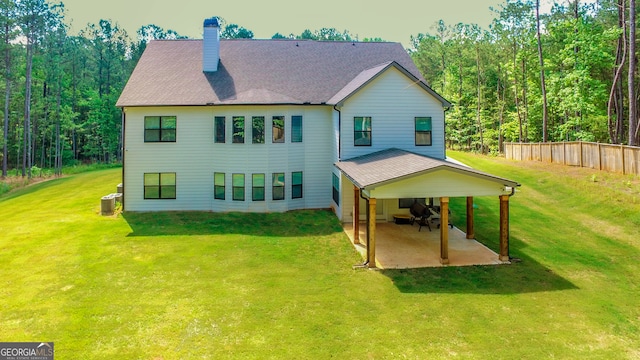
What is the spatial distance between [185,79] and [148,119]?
136 inches

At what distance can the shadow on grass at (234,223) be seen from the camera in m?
17.6

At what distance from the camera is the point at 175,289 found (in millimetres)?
11664

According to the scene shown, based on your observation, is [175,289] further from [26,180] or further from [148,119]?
[26,180]

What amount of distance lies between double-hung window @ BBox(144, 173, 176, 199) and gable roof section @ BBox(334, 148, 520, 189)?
9473 mm

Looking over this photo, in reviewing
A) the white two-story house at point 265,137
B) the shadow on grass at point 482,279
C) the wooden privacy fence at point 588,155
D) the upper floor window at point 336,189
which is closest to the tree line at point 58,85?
the white two-story house at point 265,137

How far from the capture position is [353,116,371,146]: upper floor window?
1934 centimetres

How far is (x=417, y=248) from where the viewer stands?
604 inches

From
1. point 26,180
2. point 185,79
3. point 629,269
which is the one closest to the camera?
point 629,269

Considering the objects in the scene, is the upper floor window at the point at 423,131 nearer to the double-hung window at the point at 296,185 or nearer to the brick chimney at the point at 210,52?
the double-hung window at the point at 296,185

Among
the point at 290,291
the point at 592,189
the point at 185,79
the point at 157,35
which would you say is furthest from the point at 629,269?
the point at 157,35

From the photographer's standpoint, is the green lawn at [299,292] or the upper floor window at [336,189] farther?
the upper floor window at [336,189]

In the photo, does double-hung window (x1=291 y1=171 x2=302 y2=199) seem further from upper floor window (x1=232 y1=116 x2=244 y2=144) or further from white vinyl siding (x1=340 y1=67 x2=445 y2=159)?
upper floor window (x1=232 y1=116 x2=244 y2=144)

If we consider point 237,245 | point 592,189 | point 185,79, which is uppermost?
point 185,79

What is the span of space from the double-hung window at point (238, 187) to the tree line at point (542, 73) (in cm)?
2432
